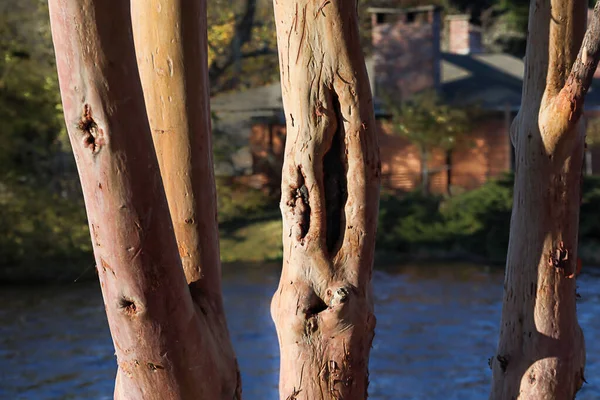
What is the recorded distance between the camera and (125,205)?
2596 millimetres

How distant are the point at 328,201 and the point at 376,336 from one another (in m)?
8.80

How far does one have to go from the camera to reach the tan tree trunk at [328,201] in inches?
134

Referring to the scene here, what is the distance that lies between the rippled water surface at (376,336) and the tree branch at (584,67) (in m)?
5.98

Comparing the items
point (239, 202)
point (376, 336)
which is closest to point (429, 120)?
point (239, 202)

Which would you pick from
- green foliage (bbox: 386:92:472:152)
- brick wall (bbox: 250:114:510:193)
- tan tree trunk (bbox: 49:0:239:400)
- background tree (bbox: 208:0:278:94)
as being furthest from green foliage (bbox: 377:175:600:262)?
tan tree trunk (bbox: 49:0:239:400)

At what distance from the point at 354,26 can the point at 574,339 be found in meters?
1.64

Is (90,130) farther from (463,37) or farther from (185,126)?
(463,37)

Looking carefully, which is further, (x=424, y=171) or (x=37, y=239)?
(x=424, y=171)

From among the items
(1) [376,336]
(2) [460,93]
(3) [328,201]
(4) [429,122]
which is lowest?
(1) [376,336]

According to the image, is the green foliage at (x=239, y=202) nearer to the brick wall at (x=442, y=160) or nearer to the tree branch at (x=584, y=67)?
the brick wall at (x=442, y=160)

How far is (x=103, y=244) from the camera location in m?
2.65

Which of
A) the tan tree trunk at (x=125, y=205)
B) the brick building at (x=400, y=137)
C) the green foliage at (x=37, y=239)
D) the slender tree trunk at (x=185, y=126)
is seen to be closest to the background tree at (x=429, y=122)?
the brick building at (x=400, y=137)

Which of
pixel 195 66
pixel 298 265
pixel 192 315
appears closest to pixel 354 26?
pixel 195 66

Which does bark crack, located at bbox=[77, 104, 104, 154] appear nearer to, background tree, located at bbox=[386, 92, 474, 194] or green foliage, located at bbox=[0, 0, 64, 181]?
green foliage, located at bbox=[0, 0, 64, 181]
